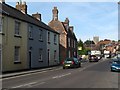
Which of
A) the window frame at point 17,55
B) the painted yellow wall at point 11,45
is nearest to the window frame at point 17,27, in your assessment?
the painted yellow wall at point 11,45

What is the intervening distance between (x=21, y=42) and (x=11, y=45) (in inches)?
111

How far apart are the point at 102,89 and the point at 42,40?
27.3 metres

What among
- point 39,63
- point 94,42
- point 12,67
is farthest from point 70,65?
point 94,42

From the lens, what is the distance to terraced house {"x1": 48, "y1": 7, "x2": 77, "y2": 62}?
2507 inches

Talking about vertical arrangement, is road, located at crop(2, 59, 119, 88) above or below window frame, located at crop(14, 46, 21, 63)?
below

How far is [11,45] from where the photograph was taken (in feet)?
98.3

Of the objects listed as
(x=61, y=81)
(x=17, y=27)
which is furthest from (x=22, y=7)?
(x=61, y=81)

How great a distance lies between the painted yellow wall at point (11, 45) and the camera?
93.2 feet

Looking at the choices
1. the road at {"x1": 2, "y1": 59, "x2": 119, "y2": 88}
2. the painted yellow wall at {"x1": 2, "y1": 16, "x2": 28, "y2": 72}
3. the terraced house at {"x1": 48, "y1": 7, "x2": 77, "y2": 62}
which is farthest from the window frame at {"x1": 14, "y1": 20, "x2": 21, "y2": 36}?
the terraced house at {"x1": 48, "y1": 7, "x2": 77, "y2": 62}

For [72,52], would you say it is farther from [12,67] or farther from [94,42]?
[94,42]

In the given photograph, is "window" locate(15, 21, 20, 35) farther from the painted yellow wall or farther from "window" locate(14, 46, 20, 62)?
"window" locate(14, 46, 20, 62)

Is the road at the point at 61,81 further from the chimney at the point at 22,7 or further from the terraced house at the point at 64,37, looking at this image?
the terraced house at the point at 64,37

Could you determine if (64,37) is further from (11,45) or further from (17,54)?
(11,45)

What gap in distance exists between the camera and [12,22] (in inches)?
1192
